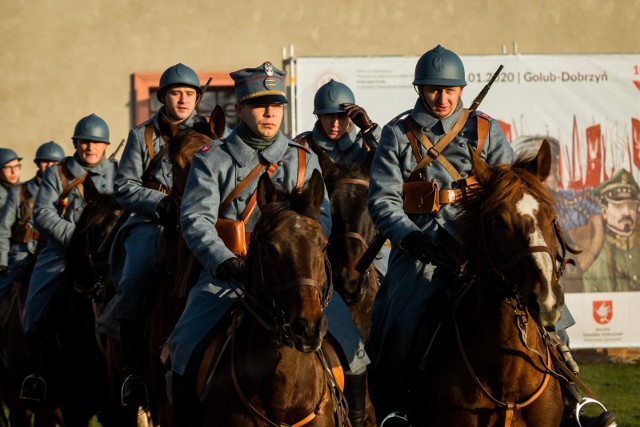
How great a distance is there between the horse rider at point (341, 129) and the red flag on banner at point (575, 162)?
564 cm

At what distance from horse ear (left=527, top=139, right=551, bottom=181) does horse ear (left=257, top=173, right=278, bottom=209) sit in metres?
1.45

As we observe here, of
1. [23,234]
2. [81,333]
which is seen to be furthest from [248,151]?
[23,234]

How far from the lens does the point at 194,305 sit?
718 cm

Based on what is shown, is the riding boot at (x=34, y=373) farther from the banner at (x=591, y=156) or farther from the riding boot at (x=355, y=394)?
the banner at (x=591, y=156)

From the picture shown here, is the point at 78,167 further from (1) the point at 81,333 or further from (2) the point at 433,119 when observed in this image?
(2) the point at 433,119

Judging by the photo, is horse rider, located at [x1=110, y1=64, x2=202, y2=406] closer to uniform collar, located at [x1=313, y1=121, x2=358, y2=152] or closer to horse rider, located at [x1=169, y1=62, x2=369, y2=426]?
uniform collar, located at [x1=313, y1=121, x2=358, y2=152]

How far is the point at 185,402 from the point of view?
6.98 meters

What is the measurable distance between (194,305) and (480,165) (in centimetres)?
178

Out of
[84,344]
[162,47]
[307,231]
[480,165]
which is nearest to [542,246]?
[480,165]

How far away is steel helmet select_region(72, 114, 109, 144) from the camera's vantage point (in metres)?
13.0

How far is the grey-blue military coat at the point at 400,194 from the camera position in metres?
7.79

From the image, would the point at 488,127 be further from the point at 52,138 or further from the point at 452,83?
Result: the point at 52,138

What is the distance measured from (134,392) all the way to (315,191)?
3.88 metres

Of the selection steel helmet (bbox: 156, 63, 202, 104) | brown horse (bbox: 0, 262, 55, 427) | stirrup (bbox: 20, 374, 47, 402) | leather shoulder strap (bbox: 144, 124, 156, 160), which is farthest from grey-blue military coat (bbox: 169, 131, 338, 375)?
brown horse (bbox: 0, 262, 55, 427)
